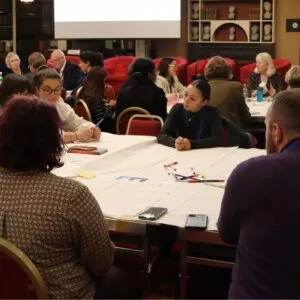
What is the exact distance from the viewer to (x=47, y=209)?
2.10m

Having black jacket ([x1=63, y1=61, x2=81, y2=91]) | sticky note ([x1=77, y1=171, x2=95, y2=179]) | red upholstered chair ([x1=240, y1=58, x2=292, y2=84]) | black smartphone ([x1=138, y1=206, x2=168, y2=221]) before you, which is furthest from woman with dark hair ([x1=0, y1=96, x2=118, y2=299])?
red upholstered chair ([x1=240, y1=58, x2=292, y2=84])

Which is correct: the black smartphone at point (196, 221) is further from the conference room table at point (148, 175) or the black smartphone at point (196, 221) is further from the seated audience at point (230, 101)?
the seated audience at point (230, 101)

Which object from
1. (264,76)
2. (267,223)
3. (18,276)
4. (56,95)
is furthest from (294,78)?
(18,276)

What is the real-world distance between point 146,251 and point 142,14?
29.9 ft

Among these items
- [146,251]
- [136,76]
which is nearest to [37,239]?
[146,251]

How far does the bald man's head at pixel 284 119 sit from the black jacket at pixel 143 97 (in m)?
3.76

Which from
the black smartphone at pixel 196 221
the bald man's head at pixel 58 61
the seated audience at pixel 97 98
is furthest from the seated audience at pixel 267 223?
the bald man's head at pixel 58 61

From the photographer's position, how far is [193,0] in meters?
11.6

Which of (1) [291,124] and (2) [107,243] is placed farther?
(2) [107,243]

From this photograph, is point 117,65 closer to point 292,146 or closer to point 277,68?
point 277,68

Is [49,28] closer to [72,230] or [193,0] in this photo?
[193,0]

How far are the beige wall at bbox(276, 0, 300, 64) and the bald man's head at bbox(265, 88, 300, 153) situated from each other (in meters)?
9.35

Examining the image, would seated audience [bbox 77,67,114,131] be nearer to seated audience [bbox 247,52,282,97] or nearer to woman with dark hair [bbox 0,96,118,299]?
seated audience [bbox 247,52,282,97]

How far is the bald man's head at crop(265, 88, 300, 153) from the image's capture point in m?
2.02
